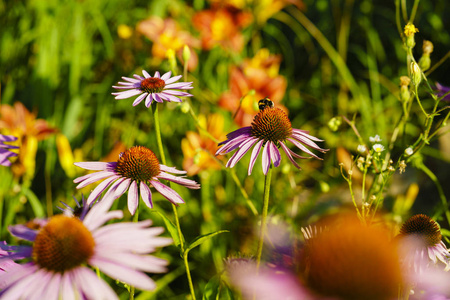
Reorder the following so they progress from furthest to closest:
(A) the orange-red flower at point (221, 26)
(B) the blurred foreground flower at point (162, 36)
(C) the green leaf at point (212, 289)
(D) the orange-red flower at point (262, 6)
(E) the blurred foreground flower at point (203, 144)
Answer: (D) the orange-red flower at point (262, 6)
(A) the orange-red flower at point (221, 26)
(B) the blurred foreground flower at point (162, 36)
(E) the blurred foreground flower at point (203, 144)
(C) the green leaf at point (212, 289)

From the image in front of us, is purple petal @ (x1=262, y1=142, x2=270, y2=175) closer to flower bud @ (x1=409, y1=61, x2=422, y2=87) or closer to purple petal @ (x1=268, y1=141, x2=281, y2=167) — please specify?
purple petal @ (x1=268, y1=141, x2=281, y2=167)

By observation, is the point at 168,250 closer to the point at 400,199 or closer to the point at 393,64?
the point at 400,199

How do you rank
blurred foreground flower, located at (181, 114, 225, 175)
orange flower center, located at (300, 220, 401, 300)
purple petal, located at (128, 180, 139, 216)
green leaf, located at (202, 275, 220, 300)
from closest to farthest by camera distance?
orange flower center, located at (300, 220, 401, 300), purple petal, located at (128, 180, 139, 216), green leaf, located at (202, 275, 220, 300), blurred foreground flower, located at (181, 114, 225, 175)

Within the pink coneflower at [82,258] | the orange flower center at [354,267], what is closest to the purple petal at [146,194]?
the pink coneflower at [82,258]

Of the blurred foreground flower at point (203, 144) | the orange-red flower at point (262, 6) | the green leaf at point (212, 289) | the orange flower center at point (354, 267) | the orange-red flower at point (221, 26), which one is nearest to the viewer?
the orange flower center at point (354, 267)

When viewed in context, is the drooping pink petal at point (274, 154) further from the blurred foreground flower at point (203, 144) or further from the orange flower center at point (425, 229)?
the blurred foreground flower at point (203, 144)

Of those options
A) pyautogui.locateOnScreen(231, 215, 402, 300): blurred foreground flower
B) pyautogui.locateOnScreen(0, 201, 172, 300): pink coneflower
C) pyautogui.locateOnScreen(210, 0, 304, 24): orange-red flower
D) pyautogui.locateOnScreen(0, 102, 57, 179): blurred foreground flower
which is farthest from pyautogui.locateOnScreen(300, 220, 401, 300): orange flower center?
pyautogui.locateOnScreen(210, 0, 304, 24): orange-red flower
